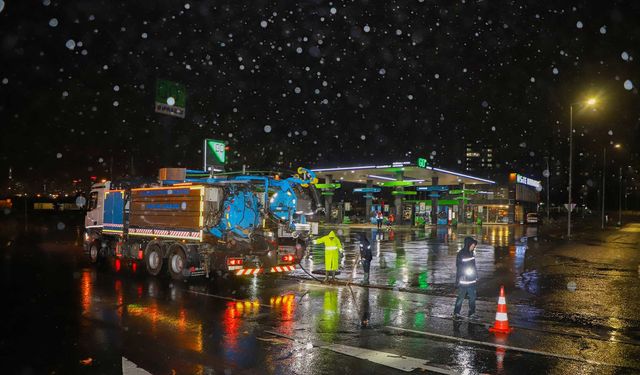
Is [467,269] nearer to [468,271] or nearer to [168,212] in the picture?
[468,271]

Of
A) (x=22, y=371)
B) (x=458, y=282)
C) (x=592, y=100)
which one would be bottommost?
(x=22, y=371)

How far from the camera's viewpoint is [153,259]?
15.3 meters

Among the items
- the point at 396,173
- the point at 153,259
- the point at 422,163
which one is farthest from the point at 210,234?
the point at 396,173

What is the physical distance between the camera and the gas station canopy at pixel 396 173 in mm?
44031

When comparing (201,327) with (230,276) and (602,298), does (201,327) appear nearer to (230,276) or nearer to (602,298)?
(230,276)

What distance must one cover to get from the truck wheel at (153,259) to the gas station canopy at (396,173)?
2996 cm

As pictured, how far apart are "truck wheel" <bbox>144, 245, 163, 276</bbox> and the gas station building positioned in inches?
1180

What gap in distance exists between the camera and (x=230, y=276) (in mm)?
15250

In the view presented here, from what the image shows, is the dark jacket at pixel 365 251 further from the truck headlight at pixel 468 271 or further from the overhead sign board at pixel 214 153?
the overhead sign board at pixel 214 153

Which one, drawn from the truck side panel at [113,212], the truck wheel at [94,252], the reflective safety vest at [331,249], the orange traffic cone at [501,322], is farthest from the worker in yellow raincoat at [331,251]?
the truck wheel at [94,252]

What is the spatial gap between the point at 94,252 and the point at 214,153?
586cm

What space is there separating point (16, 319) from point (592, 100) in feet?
92.0

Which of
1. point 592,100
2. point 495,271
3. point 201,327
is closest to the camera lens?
point 201,327

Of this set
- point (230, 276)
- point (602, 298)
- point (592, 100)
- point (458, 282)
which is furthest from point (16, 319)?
point (592, 100)
